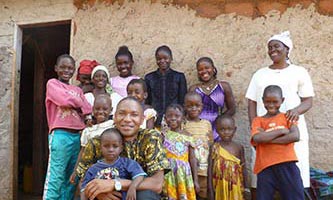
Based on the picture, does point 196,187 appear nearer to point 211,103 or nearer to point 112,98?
point 211,103

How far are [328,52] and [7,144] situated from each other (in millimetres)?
3649

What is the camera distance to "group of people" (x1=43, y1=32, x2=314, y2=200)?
314 centimetres

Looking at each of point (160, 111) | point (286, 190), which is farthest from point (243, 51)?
point (286, 190)

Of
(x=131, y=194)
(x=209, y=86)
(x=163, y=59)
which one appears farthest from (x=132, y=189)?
(x=163, y=59)

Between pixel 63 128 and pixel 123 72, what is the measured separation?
93cm

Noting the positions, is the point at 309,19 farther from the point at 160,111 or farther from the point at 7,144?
the point at 7,144

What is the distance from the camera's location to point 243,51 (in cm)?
476

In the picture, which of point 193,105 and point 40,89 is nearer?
point 193,105

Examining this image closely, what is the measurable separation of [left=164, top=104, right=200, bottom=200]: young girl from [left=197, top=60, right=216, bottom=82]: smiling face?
0.57 m

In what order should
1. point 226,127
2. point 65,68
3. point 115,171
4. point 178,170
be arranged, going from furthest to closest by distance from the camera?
point 65,68 < point 226,127 < point 178,170 < point 115,171

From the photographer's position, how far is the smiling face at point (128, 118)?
3180 mm

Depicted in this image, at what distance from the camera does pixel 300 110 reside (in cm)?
381

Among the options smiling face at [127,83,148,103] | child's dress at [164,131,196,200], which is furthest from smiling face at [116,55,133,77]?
child's dress at [164,131,196,200]

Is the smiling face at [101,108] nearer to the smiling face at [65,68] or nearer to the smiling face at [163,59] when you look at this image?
the smiling face at [65,68]
